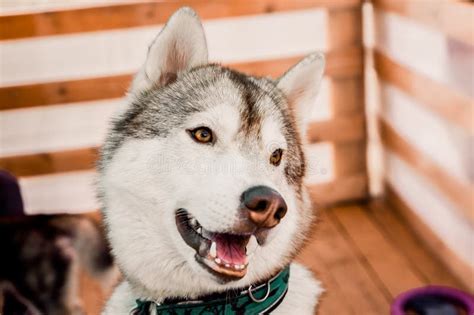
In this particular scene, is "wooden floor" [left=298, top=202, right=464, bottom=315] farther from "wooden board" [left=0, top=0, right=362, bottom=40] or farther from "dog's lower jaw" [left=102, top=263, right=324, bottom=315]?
"wooden board" [left=0, top=0, right=362, bottom=40]

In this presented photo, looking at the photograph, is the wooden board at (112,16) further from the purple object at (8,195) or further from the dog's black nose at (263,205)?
the dog's black nose at (263,205)

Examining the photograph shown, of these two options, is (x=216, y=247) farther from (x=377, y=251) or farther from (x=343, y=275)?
(x=377, y=251)

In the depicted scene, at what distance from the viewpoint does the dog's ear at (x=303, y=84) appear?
1659 mm

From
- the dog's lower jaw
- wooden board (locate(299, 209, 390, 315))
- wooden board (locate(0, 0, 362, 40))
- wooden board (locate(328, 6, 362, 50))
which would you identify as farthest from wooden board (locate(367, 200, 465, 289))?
the dog's lower jaw

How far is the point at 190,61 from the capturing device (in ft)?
5.54

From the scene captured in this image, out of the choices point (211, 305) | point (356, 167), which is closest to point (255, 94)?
point (211, 305)

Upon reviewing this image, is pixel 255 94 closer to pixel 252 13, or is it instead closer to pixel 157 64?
pixel 157 64

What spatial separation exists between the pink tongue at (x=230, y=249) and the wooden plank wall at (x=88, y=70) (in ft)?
6.95

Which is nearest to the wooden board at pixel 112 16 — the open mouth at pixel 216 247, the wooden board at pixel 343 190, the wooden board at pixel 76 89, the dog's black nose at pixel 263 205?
the wooden board at pixel 76 89

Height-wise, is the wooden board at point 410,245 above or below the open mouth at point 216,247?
below

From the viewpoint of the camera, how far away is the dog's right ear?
1.54 meters

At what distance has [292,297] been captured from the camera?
5.29 ft

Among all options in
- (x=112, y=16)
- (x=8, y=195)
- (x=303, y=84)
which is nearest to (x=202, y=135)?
(x=303, y=84)

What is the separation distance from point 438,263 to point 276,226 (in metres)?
2.05
